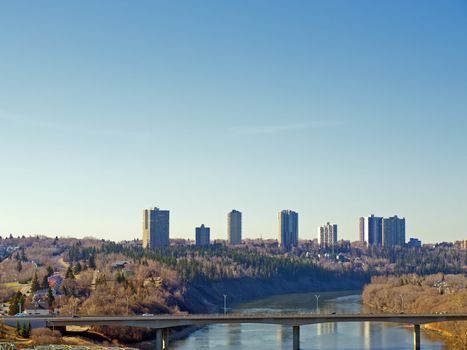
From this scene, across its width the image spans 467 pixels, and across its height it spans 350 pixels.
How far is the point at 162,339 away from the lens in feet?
282

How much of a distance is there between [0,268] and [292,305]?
75024 mm

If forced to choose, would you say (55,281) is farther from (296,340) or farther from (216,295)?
(296,340)

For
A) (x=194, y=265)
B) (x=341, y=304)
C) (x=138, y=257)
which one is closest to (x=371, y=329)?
(x=341, y=304)

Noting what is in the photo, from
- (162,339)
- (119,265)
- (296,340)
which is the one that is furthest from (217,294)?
(296,340)

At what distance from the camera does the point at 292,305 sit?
14850 cm

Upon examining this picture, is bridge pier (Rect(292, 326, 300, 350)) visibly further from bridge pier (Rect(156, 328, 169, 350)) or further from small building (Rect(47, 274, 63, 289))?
small building (Rect(47, 274, 63, 289))

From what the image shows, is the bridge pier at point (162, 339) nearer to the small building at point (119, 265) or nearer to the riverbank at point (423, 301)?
the riverbank at point (423, 301)

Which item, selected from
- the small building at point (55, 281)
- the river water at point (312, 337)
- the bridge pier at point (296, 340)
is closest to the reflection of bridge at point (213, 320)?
the bridge pier at point (296, 340)

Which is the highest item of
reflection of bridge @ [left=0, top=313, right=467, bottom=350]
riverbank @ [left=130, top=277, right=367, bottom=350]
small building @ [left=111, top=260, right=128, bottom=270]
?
small building @ [left=111, top=260, right=128, bottom=270]

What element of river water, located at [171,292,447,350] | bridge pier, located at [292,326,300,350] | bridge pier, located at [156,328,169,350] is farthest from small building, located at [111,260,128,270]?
bridge pier, located at [292,326,300,350]

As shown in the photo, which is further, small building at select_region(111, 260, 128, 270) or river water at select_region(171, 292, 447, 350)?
small building at select_region(111, 260, 128, 270)

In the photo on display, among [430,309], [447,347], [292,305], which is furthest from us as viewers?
[292,305]

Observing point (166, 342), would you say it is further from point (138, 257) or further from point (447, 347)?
point (138, 257)

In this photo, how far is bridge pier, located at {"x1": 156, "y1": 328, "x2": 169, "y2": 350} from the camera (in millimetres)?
83500
